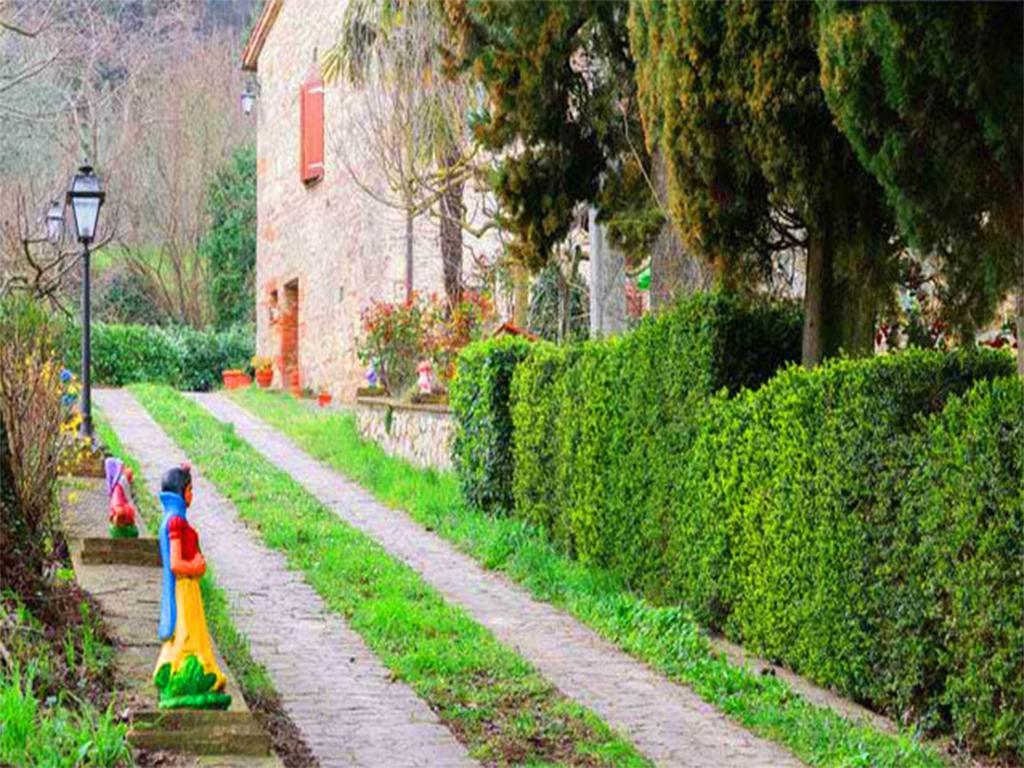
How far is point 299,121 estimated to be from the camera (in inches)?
1106

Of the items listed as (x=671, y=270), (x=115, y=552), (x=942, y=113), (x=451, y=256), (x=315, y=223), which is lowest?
(x=115, y=552)

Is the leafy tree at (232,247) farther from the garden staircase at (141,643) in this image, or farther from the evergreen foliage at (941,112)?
the evergreen foliage at (941,112)

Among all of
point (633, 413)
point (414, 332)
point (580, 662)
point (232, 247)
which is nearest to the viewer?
point (580, 662)

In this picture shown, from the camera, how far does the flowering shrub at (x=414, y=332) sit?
1939 centimetres

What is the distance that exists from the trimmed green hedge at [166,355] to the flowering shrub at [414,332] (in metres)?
11.1

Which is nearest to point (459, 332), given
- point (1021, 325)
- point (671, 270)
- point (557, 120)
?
point (671, 270)

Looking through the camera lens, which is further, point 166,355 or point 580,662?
point 166,355

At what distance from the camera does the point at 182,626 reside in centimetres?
587

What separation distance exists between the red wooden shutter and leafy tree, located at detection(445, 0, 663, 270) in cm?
1388

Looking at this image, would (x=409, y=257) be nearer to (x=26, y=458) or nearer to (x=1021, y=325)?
(x=26, y=458)

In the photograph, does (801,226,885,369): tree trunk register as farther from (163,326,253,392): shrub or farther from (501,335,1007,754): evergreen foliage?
(163,326,253,392): shrub

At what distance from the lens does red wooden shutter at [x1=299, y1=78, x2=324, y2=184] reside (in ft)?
86.6

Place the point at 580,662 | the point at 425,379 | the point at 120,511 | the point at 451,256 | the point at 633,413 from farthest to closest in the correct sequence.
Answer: the point at 451,256
the point at 425,379
the point at 633,413
the point at 580,662
the point at 120,511

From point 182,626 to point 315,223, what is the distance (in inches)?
865
